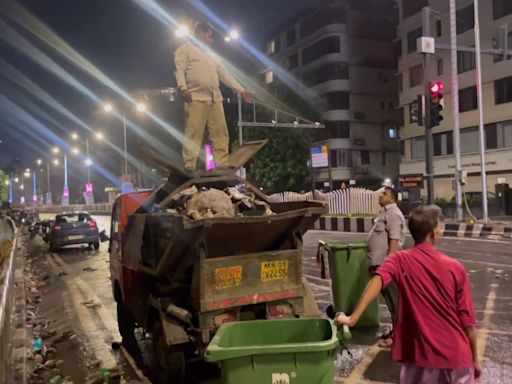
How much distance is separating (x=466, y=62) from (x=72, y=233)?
29222 mm

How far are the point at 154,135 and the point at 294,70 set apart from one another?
16421mm

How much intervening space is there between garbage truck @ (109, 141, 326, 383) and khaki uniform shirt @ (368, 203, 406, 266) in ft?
3.29

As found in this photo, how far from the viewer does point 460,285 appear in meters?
2.92

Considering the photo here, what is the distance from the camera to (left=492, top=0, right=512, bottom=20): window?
1310 inches

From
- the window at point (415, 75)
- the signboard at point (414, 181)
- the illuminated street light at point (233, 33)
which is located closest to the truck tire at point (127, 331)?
the illuminated street light at point (233, 33)

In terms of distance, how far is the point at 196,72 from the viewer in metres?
6.84

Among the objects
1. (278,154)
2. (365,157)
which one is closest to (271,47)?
(365,157)

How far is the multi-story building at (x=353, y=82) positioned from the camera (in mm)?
51500

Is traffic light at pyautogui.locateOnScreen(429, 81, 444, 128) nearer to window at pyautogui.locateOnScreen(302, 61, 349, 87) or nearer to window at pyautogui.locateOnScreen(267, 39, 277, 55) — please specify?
window at pyautogui.locateOnScreen(302, 61, 349, 87)

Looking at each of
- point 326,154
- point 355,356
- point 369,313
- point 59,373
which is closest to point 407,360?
point 355,356

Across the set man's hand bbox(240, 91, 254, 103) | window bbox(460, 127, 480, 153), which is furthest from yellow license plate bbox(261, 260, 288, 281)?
window bbox(460, 127, 480, 153)

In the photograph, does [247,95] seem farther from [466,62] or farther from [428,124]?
[466,62]

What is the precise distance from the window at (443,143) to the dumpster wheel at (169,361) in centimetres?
3597

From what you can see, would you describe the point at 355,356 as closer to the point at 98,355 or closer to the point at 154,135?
the point at 98,355
